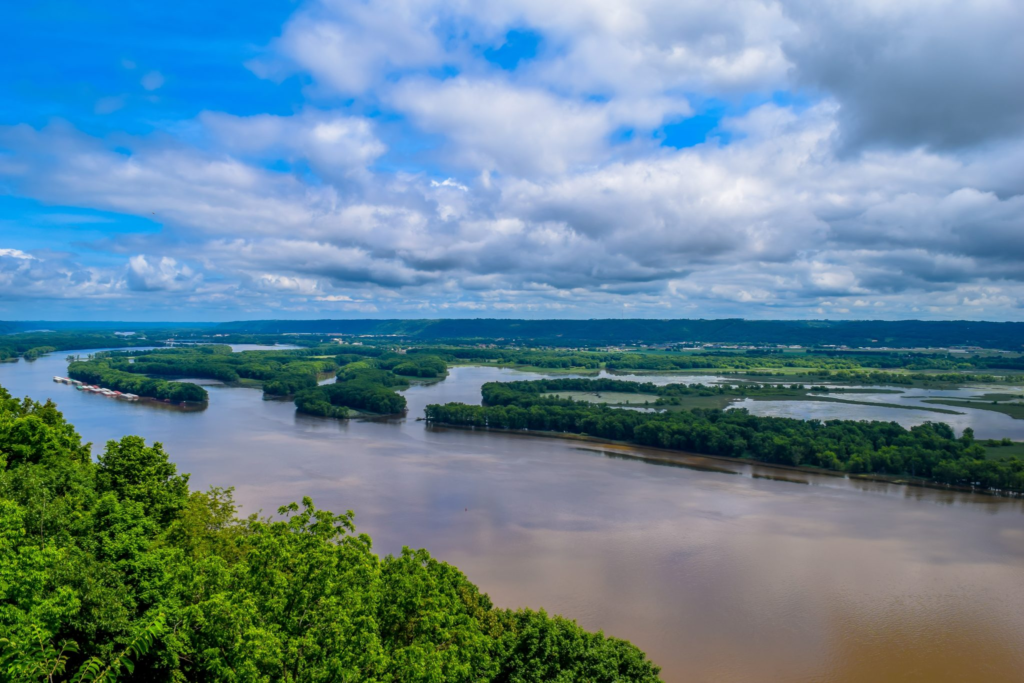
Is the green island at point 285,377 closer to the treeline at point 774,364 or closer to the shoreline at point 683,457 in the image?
the shoreline at point 683,457

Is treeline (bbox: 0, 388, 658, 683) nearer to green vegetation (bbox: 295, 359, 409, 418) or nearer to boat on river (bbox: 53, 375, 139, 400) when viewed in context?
green vegetation (bbox: 295, 359, 409, 418)

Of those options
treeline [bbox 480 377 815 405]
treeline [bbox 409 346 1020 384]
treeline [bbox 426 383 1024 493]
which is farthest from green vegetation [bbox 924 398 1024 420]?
treeline [bbox 409 346 1020 384]

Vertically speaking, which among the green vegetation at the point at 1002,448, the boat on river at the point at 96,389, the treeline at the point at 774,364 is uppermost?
the treeline at the point at 774,364

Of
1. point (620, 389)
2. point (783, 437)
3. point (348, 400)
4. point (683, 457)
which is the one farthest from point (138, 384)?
point (783, 437)

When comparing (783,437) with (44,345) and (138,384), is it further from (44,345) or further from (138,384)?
(44,345)

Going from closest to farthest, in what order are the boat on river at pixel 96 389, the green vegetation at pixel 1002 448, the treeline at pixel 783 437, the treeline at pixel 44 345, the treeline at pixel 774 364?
the treeline at pixel 783 437 < the green vegetation at pixel 1002 448 < the boat on river at pixel 96 389 < the treeline at pixel 774 364 < the treeline at pixel 44 345

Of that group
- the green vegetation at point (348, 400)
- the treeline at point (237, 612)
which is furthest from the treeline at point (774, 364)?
the treeline at point (237, 612)

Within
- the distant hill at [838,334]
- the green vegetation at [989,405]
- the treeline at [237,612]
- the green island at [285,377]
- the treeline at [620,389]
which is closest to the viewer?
the treeline at [237,612]
